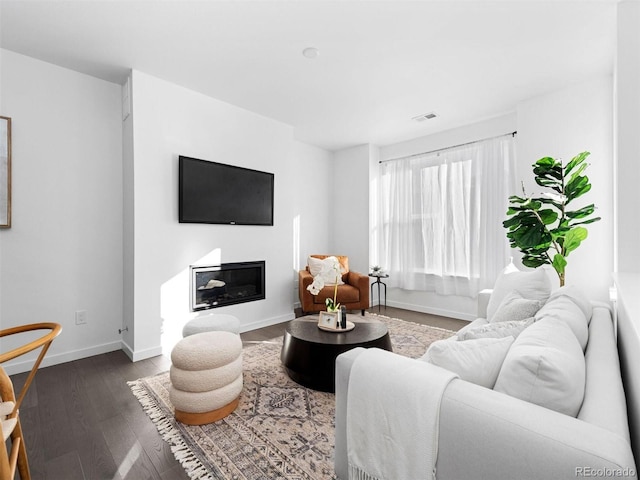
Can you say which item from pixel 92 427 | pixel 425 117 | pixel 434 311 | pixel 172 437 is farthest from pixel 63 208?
pixel 434 311

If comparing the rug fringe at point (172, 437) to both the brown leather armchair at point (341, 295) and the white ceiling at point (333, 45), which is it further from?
the white ceiling at point (333, 45)

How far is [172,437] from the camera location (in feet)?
5.65

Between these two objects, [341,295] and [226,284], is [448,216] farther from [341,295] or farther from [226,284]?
[226,284]

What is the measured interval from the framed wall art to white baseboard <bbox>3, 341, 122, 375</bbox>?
116 centimetres

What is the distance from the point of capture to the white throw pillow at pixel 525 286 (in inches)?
81.8

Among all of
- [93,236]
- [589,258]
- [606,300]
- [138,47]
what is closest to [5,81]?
[138,47]

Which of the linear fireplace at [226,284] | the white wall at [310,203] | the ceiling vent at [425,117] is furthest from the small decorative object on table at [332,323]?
the ceiling vent at [425,117]

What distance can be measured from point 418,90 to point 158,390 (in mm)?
3711

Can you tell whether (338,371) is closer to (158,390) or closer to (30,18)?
(158,390)

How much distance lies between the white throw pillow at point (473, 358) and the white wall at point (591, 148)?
109 inches

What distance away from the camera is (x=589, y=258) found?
3.08 m

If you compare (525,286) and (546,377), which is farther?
(525,286)

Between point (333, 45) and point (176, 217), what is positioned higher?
point (333, 45)

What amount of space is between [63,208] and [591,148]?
514 cm
